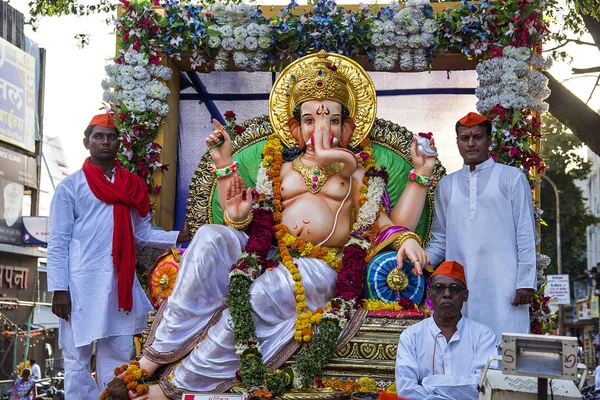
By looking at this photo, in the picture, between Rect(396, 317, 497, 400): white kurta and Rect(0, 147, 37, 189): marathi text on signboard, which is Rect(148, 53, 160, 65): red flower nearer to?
Rect(396, 317, 497, 400): white kurta

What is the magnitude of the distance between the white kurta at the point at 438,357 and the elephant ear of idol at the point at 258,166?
8.24 ft

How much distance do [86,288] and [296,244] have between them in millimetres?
1690

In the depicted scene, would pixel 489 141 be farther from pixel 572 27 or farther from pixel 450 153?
pixel 572 27

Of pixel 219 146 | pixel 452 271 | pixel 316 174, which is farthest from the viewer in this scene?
pixel 316 174

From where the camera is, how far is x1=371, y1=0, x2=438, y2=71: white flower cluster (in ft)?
23.4

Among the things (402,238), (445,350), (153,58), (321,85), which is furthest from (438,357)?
(153,58)

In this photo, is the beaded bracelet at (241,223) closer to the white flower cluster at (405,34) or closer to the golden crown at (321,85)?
the golden crown at (321,85)

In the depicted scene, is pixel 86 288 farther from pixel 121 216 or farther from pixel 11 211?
pixel 11 211

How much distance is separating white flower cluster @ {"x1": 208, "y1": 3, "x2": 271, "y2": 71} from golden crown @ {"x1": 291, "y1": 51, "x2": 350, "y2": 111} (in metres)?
0.61

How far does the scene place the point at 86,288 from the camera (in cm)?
590

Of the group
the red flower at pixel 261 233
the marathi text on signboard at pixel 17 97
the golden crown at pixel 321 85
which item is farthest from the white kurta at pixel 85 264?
the marathi text on signboard at pixel 17 97

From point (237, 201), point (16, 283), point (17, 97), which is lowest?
point (16, 283)

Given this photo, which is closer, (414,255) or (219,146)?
(414,255)

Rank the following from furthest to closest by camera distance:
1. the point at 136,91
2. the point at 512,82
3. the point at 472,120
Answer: the point at 136,91 < the point at 512,82 < the point at 472,120
